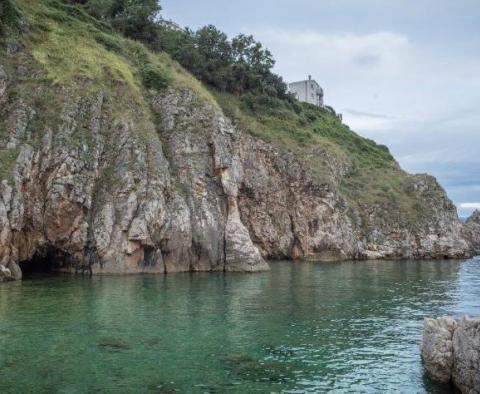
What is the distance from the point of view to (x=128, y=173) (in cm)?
4994

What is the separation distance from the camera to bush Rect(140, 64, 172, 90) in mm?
61094

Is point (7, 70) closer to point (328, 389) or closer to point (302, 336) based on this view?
point (302, 336)

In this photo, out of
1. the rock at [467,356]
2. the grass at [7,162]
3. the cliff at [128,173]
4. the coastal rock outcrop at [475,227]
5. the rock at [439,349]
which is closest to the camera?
the rock at [467,356]

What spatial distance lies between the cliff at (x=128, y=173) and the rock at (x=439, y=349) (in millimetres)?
33106

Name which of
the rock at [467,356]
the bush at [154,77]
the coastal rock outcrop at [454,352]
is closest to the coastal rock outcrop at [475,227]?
the bush at [154,77]

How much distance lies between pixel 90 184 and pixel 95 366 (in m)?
31.3

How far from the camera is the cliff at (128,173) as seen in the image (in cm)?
4606

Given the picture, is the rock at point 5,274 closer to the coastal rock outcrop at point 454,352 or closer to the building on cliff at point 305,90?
the coastal rock outcrop at point 454,352

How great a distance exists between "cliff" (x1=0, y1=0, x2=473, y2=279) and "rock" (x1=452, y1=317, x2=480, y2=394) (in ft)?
113

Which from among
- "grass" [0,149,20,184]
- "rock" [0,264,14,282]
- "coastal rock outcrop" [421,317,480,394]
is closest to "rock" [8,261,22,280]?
"rock" [0,264,14,282]

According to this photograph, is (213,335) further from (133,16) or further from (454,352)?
(133,16)

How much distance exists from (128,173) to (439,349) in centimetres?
3745

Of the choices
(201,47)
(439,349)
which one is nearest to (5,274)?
(439,349)

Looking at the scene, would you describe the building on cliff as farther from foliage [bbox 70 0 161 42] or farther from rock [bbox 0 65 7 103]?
rock [bbox 0 65 7 103]
